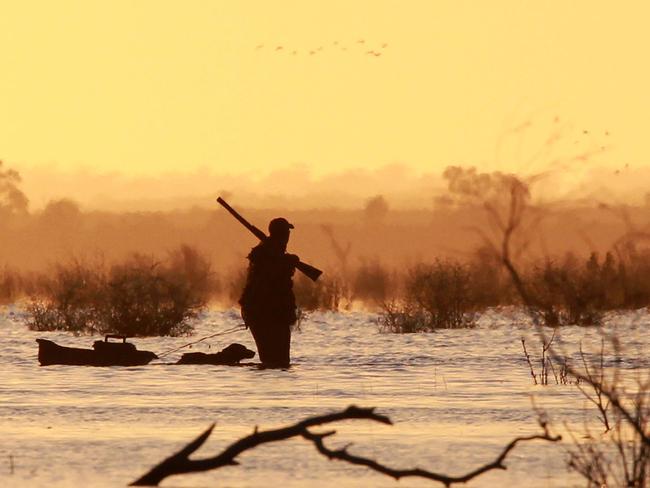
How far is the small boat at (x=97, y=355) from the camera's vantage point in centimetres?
2194

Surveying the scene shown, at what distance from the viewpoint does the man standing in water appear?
850 inches

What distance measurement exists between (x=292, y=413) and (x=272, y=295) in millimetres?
6403

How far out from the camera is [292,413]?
15.4 metres

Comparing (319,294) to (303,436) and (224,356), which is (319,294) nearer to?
(224,356)

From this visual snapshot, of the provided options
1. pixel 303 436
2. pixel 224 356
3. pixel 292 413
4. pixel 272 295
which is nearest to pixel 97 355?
pixel 224 356

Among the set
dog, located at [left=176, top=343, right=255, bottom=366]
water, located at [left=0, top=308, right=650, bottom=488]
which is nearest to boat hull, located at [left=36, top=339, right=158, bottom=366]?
water, located at [left=0, top=308, right=650, bottom=488]

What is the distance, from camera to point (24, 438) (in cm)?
1338

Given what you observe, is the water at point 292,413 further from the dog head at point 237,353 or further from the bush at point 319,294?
the bush at point 319,294

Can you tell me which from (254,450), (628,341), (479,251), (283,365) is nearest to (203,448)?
(254,450)

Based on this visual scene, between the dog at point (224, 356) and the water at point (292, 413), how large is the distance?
0.19 metres

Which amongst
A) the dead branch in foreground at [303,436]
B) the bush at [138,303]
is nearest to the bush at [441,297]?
the bush at [138,303]

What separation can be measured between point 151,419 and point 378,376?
6.10m

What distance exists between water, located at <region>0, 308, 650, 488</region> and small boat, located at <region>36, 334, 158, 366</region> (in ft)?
0.49

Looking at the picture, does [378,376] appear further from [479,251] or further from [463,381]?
[479,251]
